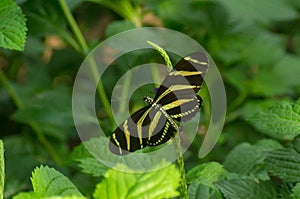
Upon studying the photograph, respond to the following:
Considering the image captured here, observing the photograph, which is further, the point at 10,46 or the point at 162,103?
the point at 10,46

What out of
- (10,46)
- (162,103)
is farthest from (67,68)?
(162,103)

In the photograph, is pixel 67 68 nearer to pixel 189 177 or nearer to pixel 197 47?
pixel 197 47

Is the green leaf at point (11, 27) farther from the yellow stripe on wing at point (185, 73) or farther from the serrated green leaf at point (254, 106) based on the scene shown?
the serrated green leaf at point (254, 106)

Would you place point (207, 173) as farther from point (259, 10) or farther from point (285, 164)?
point (259, 10)

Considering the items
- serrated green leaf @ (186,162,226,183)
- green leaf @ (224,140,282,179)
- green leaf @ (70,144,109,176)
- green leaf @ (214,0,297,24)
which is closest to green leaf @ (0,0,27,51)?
green leaf @ (70,144,109,176)

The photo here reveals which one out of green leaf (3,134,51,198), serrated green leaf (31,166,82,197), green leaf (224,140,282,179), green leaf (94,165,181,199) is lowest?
green leaf (3,134,51,198)

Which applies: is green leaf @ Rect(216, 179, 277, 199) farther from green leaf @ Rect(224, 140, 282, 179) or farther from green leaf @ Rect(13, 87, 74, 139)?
green leaf @ Rect(13, 87, 74, 139)

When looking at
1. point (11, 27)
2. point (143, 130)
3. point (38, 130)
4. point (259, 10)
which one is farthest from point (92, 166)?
point (259, 10)
